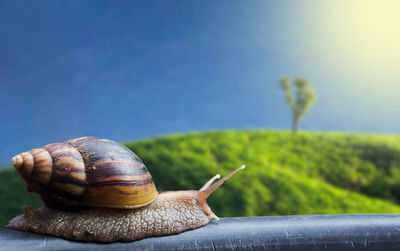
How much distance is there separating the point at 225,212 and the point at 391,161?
352 cm

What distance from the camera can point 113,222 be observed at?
4.30 feet

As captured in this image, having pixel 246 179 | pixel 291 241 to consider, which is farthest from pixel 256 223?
pixel 246 179

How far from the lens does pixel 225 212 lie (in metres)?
5.03

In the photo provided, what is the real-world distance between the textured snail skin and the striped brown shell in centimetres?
3

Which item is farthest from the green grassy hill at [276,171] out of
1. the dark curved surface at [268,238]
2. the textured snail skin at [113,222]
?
the dark curved surface at [268,238]

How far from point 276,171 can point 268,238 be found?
479cm

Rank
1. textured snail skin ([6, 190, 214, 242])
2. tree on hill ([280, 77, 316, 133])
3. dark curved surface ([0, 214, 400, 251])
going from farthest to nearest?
tree on hill ([280, 77, 316, 133])
textured snail skin ([6, 190, 214, 242])
dark curved surface ([0, 214, 400, 251])

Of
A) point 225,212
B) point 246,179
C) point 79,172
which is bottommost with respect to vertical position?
point 225,212

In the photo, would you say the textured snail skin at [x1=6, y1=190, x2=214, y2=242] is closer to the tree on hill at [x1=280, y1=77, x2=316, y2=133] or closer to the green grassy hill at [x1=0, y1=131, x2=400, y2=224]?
the green grassy hill at [x1=0, y1=131, x2=400, y2=224]

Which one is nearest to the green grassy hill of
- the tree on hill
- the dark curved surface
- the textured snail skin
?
the tree on hill

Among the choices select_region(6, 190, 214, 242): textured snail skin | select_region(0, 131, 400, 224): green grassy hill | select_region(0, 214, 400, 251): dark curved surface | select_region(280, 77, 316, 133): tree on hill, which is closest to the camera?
select_region(0, 214, 400, 251): dark curved surface

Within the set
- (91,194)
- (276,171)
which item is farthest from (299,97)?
(91,194)

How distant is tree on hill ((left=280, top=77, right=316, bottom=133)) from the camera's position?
773cm

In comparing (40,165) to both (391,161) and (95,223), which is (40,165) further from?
(391,161)
